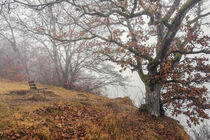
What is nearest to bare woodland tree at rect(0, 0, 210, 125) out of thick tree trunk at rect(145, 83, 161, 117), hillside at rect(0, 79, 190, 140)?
thick tree trunk at rect(145, 83, 161, 117)

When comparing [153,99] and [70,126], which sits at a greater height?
[153,99]

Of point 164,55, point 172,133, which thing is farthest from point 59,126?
point 164,55

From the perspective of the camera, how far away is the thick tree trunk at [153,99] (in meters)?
6.59

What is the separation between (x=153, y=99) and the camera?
6660mm

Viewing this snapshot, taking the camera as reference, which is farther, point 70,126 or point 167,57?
point 167,57

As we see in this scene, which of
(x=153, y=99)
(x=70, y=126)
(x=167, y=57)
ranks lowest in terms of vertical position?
(x=70, y=126)

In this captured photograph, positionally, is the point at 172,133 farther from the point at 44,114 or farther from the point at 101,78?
the point at 101,78

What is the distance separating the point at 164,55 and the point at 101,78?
31.7 ft

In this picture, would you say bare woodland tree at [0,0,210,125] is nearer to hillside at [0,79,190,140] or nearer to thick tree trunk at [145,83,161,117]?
thick tree trunk at [145,83,161,117]

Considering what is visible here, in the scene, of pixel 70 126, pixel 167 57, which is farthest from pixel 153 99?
pixel 70 126

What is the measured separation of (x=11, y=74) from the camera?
17.1 meters

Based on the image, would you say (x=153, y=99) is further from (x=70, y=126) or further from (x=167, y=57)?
(x=70, y=126)

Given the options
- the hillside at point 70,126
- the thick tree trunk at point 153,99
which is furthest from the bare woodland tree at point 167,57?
the hillside at point 70,126

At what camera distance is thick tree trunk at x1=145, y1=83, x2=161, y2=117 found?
6594 millimetres
